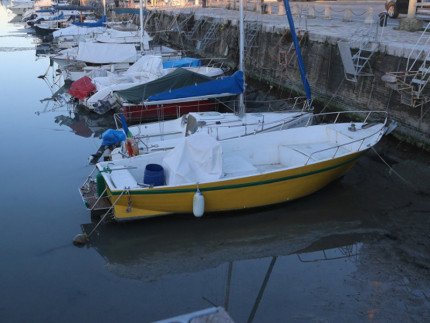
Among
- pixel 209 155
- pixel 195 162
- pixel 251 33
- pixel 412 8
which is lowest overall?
pixel 195 162

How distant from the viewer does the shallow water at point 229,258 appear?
6809 millimetres

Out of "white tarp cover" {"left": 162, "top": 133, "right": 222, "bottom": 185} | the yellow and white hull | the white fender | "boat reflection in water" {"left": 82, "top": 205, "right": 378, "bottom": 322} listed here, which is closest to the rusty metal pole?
the yellow and white hull

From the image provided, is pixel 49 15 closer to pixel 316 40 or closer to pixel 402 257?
pixel 316 40

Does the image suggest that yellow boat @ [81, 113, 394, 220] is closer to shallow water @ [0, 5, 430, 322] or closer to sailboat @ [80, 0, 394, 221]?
sailboat @ [80, 0, 394, 221]

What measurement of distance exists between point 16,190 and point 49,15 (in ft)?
131

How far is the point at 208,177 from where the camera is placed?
8945mm

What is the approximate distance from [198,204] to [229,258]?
120cm

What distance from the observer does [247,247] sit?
838cm

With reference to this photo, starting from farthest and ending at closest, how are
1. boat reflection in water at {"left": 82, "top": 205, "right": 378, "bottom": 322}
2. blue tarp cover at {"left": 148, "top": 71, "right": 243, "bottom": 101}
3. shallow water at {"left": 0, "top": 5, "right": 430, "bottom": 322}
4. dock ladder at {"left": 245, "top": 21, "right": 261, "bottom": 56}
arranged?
dock ladder at {"left": 245, "top": 21, "right": 261, "bottom": 56}, blue tarp cover at {"left": 148, "top": 71, "right": 243, "bottom": 101}, boat reflection in water at {"left": 82, "top": 205, "right": 378, "bottom": 322}, shallow water at {"left": 0, "top": 5, "right": 430, "bottom": 322}

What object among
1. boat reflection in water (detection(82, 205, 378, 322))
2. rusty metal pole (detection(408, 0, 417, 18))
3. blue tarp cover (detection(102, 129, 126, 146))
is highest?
rusty metal pole (detection(408, 0, 417, 18))

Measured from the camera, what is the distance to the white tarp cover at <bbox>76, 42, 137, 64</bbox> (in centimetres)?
2084

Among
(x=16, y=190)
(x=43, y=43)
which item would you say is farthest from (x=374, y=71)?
(x=43, y=43)

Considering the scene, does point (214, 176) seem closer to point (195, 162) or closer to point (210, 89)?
point (195, 162)

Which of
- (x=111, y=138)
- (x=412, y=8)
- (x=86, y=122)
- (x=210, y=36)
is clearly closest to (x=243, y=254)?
(x=111, y=138)
